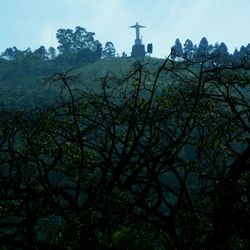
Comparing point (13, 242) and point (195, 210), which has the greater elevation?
point (195, 210)

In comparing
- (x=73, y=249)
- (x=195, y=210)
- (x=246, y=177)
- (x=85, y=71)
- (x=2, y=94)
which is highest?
(x=85, y=71)

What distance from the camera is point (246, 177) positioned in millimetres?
11219

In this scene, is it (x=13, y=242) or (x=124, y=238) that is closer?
(x=124, y=238)

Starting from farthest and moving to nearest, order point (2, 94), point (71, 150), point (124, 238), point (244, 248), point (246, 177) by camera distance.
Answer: point (2, 94)
point (71, 150)
point (246, 177)
point (244, 248)
point (124, 238)

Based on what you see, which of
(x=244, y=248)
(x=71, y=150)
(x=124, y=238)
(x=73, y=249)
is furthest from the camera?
(x=71, y=150)

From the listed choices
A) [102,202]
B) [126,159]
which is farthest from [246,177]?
[102,202]

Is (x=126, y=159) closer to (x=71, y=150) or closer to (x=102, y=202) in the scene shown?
(x=102, y=202)

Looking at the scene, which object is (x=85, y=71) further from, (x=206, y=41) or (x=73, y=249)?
(x=73, y=249)

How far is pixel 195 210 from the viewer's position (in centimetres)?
937

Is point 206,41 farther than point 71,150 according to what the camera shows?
Yes

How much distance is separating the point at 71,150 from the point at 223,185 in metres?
4.19

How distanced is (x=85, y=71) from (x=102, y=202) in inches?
7298

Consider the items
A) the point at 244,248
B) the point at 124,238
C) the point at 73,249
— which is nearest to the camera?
the point at 124,238

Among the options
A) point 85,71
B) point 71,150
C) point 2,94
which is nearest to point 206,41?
point 85,71
